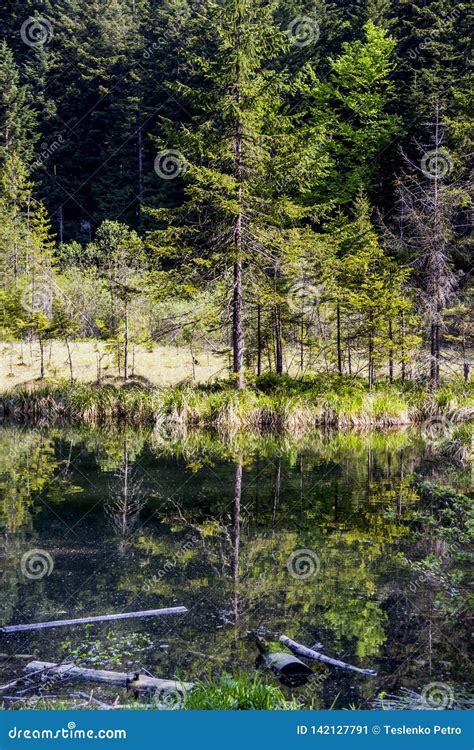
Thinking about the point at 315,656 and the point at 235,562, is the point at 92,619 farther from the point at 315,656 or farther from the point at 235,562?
the point at 235,562

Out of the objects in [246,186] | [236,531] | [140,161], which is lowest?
[236,531]

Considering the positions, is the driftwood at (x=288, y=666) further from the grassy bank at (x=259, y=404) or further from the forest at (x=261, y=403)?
the grassy bank at (x=259, y=404)

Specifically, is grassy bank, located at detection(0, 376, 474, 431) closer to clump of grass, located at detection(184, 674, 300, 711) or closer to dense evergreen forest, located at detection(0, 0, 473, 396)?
dense evergreen forest, located at detection(0, 0, 473, 396)

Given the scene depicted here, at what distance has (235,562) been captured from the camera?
9250mm

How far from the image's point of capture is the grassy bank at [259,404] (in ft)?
68.8

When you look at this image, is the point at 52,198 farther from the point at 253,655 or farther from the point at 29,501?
the point at 253,655

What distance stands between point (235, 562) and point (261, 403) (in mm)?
11960

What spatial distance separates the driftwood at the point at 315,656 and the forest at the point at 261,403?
3 cm

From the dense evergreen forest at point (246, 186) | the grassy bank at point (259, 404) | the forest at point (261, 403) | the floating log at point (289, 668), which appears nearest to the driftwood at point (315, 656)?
the forest at point (261, 403)

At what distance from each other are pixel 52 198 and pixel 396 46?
30549 millimetres

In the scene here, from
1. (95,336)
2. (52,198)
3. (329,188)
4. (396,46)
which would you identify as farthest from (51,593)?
(52,198)

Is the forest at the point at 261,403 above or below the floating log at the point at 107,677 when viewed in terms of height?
above

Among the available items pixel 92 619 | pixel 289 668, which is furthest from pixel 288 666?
pixel 92 619

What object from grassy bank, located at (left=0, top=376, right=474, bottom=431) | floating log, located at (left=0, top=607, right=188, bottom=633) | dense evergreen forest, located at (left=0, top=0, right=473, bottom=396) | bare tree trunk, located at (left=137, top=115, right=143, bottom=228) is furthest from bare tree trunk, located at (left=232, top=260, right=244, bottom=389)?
bare tree trunk, located at (left=137, top=115, right=143, bottom=228)
